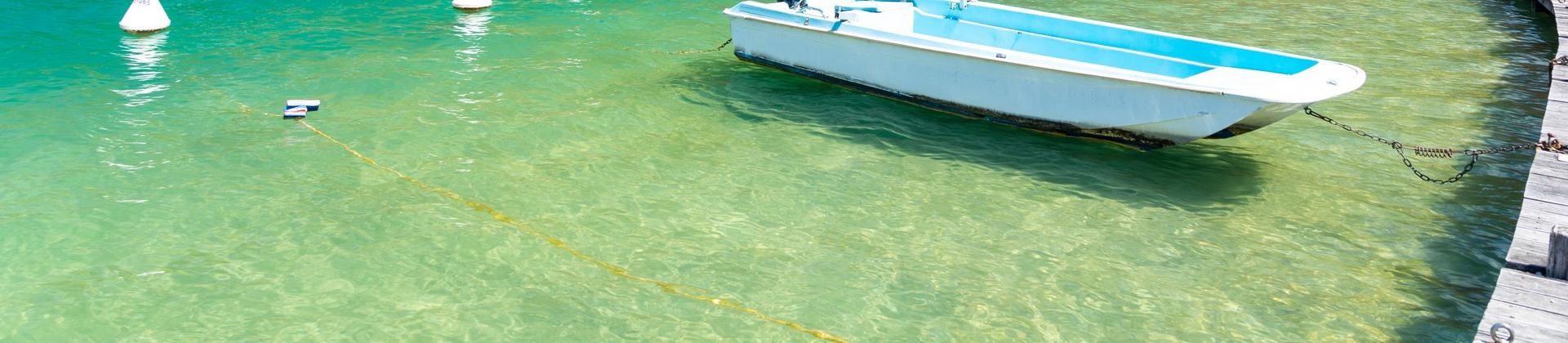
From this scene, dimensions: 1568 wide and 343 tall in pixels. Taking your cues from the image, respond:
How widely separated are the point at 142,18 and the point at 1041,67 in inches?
435

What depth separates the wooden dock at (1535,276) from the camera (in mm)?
4574

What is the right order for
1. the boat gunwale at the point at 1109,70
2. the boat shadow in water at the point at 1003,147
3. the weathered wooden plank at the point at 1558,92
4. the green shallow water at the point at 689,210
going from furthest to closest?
the weathered wooden plank at the point at 1558,92, the boat shadow in water at the point at 1003,147, the boat gunwale at the point at 1109,70, the green shallow water at the point at 689,210

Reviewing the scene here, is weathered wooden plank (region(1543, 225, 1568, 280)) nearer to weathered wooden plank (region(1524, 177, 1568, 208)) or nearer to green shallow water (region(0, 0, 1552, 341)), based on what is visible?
green shallow water (region(0, 0, 1552, 341))

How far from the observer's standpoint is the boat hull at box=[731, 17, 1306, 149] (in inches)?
286

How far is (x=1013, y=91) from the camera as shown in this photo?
8.28 meters

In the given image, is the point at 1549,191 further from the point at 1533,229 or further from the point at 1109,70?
the point at 1109,70

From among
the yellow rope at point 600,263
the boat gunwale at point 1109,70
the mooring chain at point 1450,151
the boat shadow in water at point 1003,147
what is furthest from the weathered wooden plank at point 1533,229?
the yellow rope at point 600,263

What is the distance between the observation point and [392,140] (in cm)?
860

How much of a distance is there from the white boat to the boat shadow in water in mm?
182

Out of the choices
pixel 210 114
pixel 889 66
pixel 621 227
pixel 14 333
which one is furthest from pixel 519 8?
pixel 14 333

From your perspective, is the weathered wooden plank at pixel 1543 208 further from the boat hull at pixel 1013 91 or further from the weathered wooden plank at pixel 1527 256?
the boat hull at pixel 1013 91

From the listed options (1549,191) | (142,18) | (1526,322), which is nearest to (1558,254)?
(1526,322)

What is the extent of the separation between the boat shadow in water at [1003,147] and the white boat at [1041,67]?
18 cm

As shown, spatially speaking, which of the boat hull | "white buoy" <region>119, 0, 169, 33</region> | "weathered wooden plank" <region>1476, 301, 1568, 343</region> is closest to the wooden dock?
"weathered wooden plank" <region>1476, 301, 1568, 343</region>
